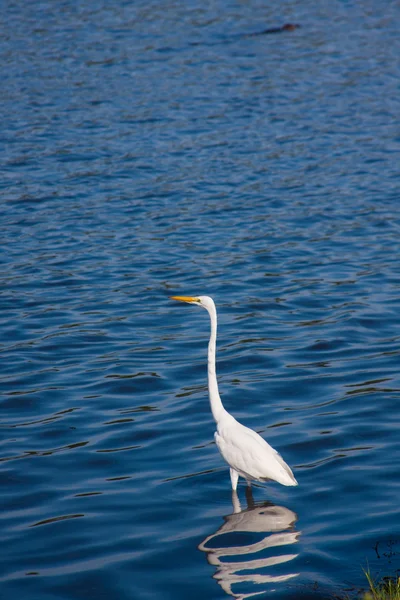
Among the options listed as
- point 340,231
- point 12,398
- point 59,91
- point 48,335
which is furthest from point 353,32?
point 12,398

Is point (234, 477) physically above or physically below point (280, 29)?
below

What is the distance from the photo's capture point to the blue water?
7531 mm

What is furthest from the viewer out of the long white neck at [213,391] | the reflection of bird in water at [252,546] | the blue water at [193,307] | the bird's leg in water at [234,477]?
the long white neck at [213,391]

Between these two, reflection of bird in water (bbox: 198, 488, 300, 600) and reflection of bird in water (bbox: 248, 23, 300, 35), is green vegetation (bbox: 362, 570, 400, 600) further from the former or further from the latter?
reflection of bird in water (bbox: 248, 23, 300, 35)

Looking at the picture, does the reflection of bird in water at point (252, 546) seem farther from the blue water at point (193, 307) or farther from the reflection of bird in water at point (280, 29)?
the reflection of bird in water at point (280, 29)

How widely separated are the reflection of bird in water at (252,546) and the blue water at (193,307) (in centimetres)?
2

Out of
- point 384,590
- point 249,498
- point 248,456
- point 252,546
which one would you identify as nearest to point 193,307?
point 249,498

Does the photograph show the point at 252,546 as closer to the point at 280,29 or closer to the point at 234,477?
the point at 234,477

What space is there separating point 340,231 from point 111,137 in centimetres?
673

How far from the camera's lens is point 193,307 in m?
13.3

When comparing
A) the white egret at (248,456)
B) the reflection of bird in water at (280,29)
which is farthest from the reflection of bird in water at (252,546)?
the reflection of bird in water at (280,29)

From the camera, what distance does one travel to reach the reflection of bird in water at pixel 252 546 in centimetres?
699

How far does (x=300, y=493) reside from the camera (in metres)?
8.33

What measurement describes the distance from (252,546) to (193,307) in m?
6.17
